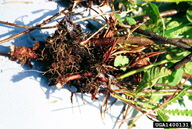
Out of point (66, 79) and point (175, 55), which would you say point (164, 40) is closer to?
point (175, 55)

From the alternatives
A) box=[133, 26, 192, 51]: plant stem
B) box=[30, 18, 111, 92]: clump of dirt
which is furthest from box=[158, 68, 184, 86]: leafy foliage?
box=[30, 18, 111, 92]: clump of dirt

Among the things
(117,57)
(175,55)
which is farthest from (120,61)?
(175,55)

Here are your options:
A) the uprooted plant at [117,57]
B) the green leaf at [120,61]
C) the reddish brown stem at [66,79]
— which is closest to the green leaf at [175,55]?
the uprooted plant at [117,57]

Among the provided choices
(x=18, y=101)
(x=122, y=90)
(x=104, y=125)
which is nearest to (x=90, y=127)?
(x=104, y=125)

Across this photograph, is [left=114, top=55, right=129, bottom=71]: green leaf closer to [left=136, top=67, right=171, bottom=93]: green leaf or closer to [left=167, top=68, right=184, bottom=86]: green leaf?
[left=136, top=67, right=171, bottom=93]: green leaf

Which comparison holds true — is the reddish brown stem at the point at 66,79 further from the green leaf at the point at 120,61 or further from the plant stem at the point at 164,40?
the plant stem at the point at 164,40

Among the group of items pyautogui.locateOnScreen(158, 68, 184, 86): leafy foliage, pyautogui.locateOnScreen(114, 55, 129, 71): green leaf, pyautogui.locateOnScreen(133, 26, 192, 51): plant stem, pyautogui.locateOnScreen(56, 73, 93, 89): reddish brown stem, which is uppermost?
pyautogui.locateOnScreen(133, 26, 192, 51): plant stem

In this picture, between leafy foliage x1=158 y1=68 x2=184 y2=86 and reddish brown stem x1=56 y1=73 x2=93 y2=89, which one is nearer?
reddish brown stem x1=56 y1=73 x2=93 y2=89
